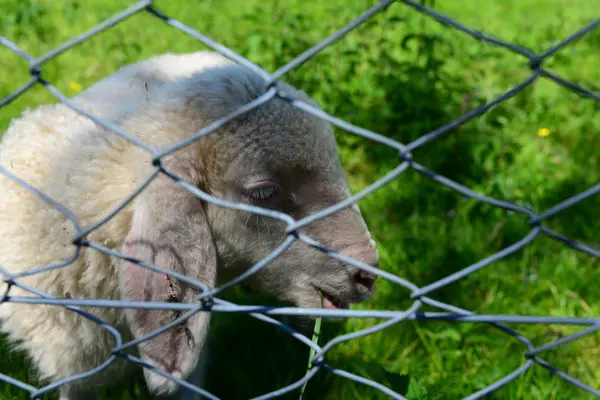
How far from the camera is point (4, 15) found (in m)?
5.58

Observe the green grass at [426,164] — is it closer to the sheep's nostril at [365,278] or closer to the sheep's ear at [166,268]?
the sheep's nostril at [365,278]

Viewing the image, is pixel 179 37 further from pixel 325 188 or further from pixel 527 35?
pixel 325 188

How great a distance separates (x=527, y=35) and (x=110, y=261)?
4455 mm

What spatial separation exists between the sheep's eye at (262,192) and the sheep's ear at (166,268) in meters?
0.20

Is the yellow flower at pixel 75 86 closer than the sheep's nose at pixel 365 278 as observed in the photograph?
No

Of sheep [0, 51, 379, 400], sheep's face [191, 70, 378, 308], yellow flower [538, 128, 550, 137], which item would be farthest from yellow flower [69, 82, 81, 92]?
yellow flower [538, 128, 550, 137]

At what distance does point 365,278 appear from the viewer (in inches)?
98.9

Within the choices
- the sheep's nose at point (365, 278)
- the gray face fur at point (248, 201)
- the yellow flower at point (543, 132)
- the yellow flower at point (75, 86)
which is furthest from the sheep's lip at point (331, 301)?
the yellow flower at point (75, 86)

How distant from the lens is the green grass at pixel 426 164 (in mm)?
3045

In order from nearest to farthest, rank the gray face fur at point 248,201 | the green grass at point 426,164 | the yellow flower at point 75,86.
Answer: the gray face fur at point 248,201 → the green grass at point 426,164 → the yellow flower at point 75,86

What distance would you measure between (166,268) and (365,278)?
2.41 feet

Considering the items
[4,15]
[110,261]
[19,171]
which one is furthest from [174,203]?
[4,15]

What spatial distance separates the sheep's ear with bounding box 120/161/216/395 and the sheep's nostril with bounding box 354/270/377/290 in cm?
52

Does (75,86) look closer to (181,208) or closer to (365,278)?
(181,208)
